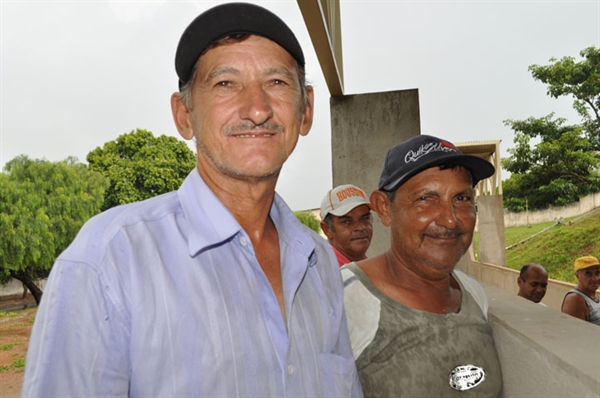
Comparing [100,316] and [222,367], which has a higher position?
[100,316]

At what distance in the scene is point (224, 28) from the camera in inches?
52.9

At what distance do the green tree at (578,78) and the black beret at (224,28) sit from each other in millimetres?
15916

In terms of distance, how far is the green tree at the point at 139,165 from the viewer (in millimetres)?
34344

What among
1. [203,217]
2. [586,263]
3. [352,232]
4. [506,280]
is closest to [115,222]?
[203,217]

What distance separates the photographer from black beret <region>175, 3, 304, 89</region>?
1338 millimetres

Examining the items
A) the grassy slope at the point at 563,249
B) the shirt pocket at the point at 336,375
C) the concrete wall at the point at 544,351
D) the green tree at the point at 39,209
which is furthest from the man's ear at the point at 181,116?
the green tree at the point at 39,209

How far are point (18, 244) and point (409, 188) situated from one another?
28.9m

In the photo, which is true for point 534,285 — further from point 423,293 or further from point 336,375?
point 336,375

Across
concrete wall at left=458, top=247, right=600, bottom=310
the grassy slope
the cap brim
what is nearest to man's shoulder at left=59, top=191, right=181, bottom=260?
the cap brim

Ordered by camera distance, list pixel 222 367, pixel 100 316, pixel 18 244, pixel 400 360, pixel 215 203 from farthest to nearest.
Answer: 1. pixel 18 244
2. pixel 400 360
3. pixel 215 203
4. pixel 222 367
5. pixel 100 316

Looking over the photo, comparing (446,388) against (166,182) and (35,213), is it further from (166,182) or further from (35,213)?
(166,182)

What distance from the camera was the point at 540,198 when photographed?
1742cm

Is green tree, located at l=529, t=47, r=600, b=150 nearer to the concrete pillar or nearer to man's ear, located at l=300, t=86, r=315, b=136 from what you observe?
the concrete pillar

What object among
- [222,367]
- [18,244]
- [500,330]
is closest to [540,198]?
[500,330]
